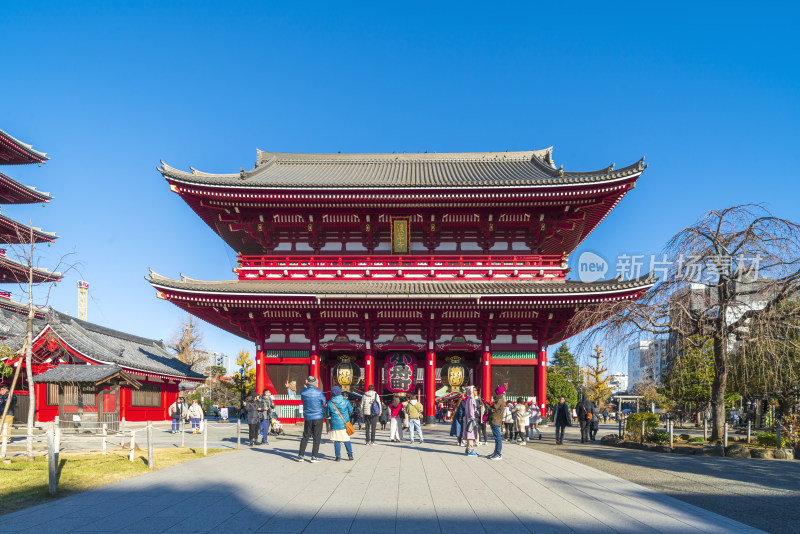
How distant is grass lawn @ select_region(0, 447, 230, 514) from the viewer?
884cm

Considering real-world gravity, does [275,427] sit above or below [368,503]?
below

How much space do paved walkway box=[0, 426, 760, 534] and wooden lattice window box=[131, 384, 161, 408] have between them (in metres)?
18.5

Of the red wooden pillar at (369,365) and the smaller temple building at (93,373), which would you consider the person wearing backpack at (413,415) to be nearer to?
the red wooden pillar at (369,365)

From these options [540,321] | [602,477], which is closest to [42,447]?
[602,477]

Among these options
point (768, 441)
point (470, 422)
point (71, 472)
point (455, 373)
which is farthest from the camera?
point (455, 373)

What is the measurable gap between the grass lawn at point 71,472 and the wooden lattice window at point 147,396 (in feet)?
49.4

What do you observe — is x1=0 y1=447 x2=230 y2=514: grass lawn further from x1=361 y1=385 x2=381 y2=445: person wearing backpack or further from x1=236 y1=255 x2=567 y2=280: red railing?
x1=236 y1=255 x2=567 y2=280: red railing

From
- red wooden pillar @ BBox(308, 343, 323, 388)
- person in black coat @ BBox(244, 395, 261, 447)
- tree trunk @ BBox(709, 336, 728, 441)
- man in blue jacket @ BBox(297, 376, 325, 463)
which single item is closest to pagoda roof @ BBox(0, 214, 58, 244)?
red wooden pillar @ BBox(308, 343, 323, 388)

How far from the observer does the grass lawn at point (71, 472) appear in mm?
8836

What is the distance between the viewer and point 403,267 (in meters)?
23.8

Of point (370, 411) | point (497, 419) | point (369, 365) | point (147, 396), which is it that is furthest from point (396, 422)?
point (147, 396)

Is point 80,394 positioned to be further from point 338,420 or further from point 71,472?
point 338,420

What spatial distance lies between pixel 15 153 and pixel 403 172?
88.2ft

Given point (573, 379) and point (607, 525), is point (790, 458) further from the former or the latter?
point (573, 379)
